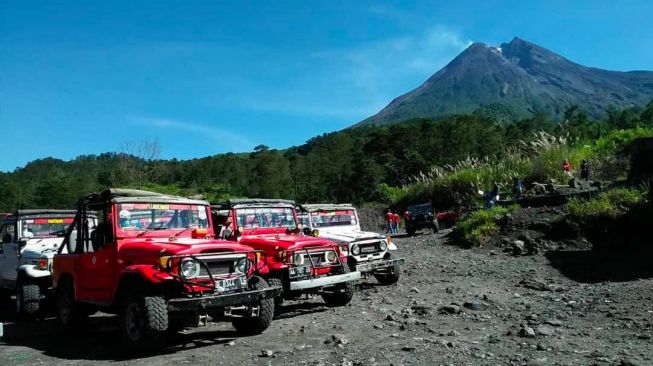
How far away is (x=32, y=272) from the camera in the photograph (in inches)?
388

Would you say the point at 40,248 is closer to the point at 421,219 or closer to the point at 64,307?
the point at 64,307

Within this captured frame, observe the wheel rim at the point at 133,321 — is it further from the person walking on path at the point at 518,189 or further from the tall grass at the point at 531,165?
the tall grass at the point at 531,165

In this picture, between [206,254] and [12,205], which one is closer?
[206,254]

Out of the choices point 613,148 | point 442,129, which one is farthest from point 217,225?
point 442,129

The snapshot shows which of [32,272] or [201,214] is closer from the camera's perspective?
[201,214]

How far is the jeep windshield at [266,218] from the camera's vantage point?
1045 cm

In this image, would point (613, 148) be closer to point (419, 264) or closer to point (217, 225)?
point (419, 264)

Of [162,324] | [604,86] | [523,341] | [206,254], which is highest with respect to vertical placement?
[604,86]

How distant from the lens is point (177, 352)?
6934 millimetres

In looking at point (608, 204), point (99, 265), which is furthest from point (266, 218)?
point (608, 204)

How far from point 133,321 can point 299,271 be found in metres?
2.76

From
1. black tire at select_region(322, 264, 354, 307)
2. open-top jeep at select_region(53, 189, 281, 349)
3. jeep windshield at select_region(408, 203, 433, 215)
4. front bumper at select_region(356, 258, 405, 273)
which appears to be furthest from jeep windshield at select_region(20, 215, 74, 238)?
jeep windshield at select_region(408, 203, 433, 215)

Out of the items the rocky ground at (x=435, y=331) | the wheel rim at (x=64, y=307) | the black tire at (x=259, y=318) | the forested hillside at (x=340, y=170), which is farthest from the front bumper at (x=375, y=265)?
the forested hillside at (x=340, y=170)

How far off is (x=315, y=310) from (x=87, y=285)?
382cm
